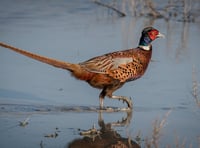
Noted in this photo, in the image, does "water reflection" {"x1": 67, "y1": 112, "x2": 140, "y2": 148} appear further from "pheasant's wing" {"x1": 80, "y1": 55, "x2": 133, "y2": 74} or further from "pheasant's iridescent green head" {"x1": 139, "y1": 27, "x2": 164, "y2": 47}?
"pheasant's iridescent green head" {"x1": 139, "y1": 27, "x2": 164, "y2": 47}

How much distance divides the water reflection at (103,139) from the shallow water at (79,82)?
0.10 metres

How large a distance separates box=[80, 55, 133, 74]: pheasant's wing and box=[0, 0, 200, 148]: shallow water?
43 centimetres

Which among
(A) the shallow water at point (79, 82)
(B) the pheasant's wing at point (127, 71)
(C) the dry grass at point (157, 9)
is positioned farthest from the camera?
(C) the dry grass at point (157, 9)

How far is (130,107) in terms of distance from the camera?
328 inches

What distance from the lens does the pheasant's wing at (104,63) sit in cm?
858

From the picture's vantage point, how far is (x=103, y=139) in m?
7.10

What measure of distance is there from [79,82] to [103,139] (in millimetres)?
2580

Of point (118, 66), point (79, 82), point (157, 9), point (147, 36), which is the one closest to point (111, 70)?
point (118, 66)

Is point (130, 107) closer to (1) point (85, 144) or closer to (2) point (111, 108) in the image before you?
(2) point (111, 108)

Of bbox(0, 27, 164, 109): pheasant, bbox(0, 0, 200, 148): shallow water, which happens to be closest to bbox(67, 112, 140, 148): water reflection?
bbox(0, 0, 200, 148): shallow water

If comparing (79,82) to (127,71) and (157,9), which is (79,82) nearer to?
(127,71)

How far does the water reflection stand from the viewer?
6868 mm

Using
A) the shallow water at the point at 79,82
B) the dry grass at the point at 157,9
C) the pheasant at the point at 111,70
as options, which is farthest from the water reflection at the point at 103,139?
the dry grass at the point at 157,9

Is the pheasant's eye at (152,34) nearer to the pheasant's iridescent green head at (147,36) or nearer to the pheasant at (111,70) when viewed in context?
the pheasant's iridescent green head at (147,36)
